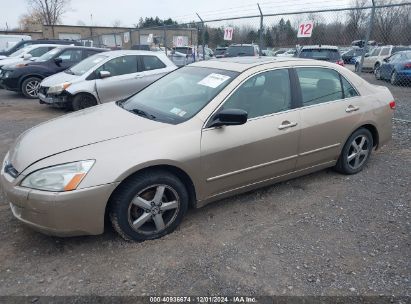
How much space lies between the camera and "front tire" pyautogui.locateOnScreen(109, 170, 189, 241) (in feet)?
9.55

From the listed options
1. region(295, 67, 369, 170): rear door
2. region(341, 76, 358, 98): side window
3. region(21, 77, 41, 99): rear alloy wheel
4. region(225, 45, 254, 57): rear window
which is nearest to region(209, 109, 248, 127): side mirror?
region(295, 67, 369, 170): rear door

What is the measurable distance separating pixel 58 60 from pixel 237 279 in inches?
395

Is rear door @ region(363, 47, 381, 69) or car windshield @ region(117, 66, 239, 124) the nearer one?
car windshield @ region(117, 66, 239, 124)

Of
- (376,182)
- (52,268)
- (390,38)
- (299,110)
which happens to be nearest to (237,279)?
(52,268)

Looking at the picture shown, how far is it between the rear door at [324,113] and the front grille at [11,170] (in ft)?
9.18

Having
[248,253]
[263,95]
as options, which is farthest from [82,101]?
[248,253]

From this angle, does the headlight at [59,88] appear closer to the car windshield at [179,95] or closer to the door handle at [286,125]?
the car windshield at [179,95]

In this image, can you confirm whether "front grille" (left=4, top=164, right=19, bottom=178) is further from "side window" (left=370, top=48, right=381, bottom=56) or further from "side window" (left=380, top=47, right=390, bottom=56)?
"side window" (left=370, top=48, right=381, bottom=56)

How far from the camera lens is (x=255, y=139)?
349cm

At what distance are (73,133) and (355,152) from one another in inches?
136

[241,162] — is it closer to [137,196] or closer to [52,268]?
[137,196]

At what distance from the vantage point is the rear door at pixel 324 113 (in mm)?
3936

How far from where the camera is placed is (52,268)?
2799 mm

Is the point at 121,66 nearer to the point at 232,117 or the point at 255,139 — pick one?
the point at 255,139
